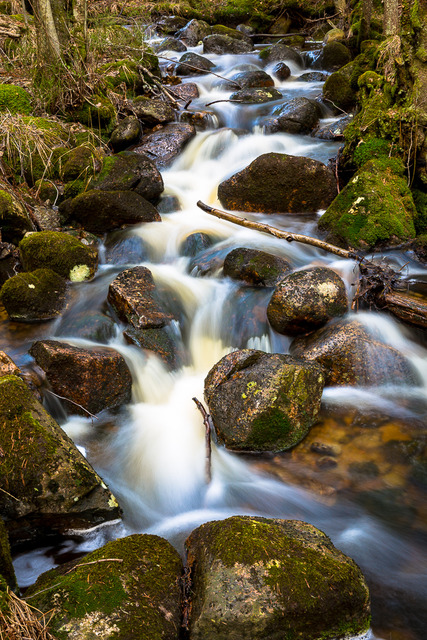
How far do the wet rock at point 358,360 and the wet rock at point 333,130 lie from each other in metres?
6.00

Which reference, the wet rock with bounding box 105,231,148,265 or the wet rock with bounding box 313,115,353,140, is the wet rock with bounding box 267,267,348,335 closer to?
the wet rock with bounding box 105,231,148,265

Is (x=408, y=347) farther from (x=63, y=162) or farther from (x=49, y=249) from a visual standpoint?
(x=63, y=162)

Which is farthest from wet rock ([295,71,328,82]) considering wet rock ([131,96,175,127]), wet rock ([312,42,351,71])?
wet rock ([131,96,175,127])

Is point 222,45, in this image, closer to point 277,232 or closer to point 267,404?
point 277,232

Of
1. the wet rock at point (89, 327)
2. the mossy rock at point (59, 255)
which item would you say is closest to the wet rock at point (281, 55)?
the mossy rock at point (59, 255)

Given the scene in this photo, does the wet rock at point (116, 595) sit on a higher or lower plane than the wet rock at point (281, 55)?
lower

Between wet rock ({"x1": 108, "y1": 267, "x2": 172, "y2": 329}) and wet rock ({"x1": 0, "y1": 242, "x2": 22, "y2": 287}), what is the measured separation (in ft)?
5.13

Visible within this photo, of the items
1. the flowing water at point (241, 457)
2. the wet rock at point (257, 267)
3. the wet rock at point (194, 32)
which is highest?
the wet rock at point (194, 32)

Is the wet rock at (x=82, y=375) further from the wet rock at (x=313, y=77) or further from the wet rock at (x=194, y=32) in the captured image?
the wet rock at (x=194, y=32)

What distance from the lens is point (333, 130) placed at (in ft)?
31.0

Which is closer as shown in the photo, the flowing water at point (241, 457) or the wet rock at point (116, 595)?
the wet rock at point (116, 595)

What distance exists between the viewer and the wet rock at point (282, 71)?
1301 cm

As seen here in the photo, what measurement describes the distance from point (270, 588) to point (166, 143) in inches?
348

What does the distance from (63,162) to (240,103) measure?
5128 millimetres
